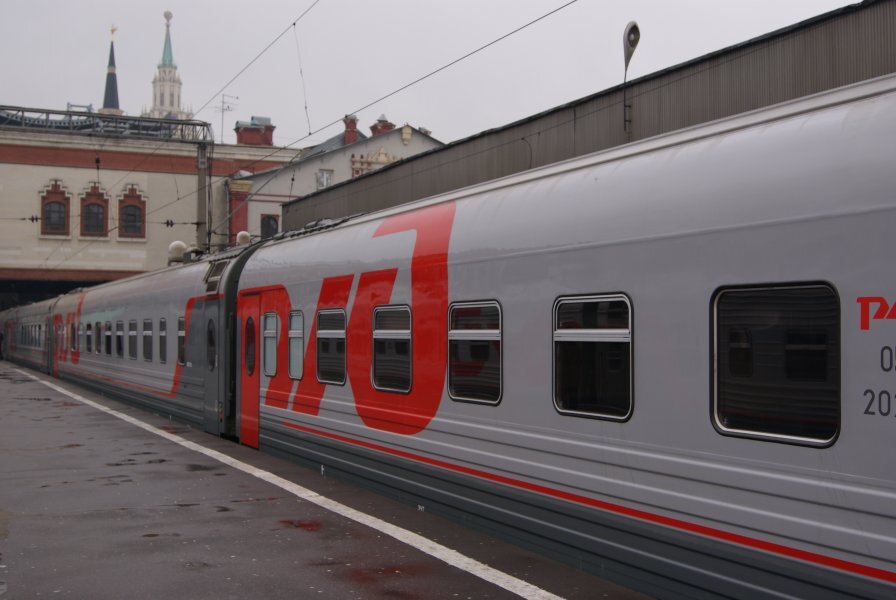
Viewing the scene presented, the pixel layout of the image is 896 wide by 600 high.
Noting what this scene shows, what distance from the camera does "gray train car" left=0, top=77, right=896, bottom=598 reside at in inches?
181

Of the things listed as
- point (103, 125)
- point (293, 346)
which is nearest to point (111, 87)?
point (103, 125)

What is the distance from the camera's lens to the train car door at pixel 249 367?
44.5ft

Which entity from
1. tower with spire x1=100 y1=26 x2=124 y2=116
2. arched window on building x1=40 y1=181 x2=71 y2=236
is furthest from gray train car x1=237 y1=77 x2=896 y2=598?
tower with spire x1=100 y1=26 x2=124 y2=116

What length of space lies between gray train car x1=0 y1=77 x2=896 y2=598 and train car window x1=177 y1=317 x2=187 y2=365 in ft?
24.9

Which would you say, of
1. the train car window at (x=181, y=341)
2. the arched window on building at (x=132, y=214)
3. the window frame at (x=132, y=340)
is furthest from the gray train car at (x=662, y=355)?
the arched window on building at (x=132, y=214)

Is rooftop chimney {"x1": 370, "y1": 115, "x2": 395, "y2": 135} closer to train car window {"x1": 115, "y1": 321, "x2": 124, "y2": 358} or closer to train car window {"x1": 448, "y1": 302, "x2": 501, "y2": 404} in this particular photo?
train car window {"x1": 115, "y1": 321, "x2": 124, "y2": 358}

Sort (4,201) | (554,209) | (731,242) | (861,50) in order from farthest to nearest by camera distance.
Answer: (4,201), (861,50), (554,209), (731,242)

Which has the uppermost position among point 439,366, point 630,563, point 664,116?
point 664,116

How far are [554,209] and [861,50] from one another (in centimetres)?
323

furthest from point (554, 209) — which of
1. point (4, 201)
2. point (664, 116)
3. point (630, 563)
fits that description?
point (4, 201)

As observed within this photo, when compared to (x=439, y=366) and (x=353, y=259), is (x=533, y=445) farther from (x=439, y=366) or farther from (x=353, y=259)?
(x=353, y=259)

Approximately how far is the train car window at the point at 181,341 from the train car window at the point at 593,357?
11782mm

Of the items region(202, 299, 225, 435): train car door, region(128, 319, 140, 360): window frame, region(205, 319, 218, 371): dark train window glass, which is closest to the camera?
region(202, 299, 225, 435): train car door

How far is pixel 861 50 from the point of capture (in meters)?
8.20
